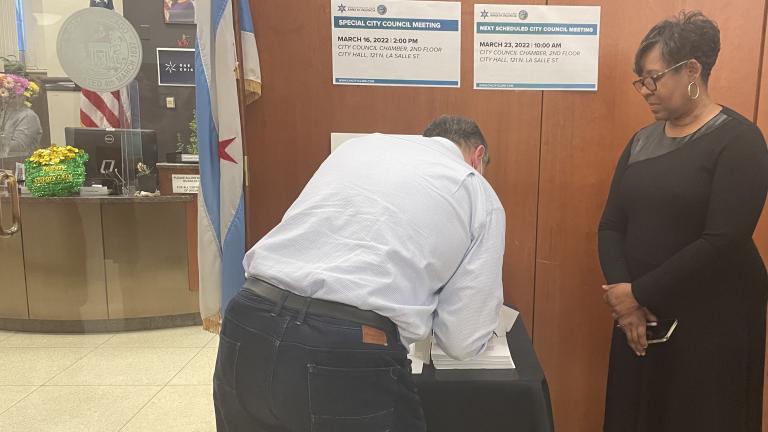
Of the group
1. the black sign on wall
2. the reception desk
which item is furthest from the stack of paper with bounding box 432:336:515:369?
the black sign on wall

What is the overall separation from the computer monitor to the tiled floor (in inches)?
45.8

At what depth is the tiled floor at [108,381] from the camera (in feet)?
8.82

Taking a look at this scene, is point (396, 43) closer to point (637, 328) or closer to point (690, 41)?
point (690, 41)

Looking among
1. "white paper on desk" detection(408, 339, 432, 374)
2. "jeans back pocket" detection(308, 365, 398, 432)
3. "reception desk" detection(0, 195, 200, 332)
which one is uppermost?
"jeans back pocket" detection(308, 365, 398, 432)

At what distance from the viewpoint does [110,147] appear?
3.96 m

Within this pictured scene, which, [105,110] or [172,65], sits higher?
[172,65]

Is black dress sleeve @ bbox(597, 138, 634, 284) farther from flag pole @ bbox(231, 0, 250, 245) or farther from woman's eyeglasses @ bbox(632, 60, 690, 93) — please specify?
flag pole @ bbox(231, 0, 250, 245)

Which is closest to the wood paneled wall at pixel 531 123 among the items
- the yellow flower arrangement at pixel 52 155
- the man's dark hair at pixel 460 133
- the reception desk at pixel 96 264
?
the man's dark hair at pixel 460 133

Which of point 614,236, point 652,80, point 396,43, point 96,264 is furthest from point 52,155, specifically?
point 652,80

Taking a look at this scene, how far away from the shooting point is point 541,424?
54.4 inches

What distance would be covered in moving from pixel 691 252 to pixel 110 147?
12.4 ft

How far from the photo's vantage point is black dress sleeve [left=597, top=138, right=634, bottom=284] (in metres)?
1.74

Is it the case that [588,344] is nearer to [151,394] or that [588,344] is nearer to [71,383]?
[151,394]

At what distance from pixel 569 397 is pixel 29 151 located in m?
3.59
